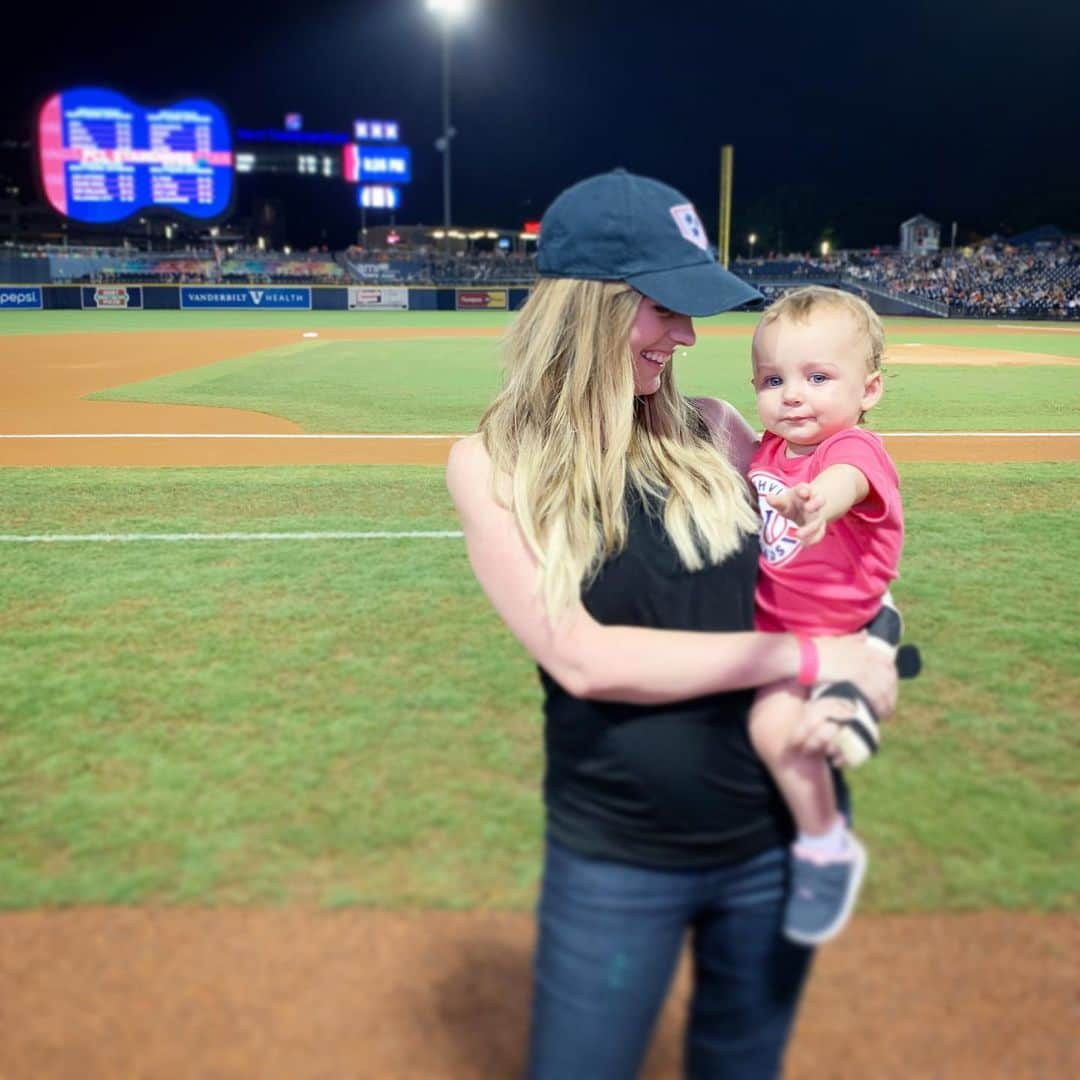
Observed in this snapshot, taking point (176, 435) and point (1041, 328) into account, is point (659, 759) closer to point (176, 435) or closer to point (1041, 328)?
point (176, 435)

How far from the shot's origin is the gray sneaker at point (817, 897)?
1811 millimetres

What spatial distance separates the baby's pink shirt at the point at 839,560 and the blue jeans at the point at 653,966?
0.56 m

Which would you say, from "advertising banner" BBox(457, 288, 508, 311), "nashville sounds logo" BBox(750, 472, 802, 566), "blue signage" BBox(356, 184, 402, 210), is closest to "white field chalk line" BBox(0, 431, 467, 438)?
"nashville sounds logo" BBox(750, 472, 802, 566)

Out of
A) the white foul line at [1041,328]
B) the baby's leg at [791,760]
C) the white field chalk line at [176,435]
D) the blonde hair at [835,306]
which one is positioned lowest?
the white field chalk line at [176,435]

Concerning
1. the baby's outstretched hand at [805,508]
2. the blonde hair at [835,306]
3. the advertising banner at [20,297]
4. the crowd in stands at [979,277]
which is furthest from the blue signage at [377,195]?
the baby's outstretched hand at [805,508]

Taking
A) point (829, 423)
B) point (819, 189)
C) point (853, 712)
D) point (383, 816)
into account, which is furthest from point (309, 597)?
point (819, 189)

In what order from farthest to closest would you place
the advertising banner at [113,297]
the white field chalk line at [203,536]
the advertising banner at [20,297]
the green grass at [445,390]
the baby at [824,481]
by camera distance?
the advertising banner at [113,297] → the advertising banner at [20,297] → the green grass at [445,390] → the white field chalk line at [203,536] → the baby at [824,481]

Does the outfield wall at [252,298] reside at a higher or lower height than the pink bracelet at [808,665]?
higher

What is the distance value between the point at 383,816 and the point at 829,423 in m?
2.09

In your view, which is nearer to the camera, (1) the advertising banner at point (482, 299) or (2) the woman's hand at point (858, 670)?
(2) the woman's hand at point (858, 670)

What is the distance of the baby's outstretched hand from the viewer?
6.35 ft

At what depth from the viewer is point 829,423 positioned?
7.66 feet

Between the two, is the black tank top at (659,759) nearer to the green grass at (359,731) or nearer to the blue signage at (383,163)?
the green grass at (359,731)

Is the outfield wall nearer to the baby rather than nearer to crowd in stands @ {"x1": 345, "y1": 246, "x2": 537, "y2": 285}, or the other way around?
crowd in stands @ {"x1": 345, "y1": 246, "x2": 537, "y2": 285}
